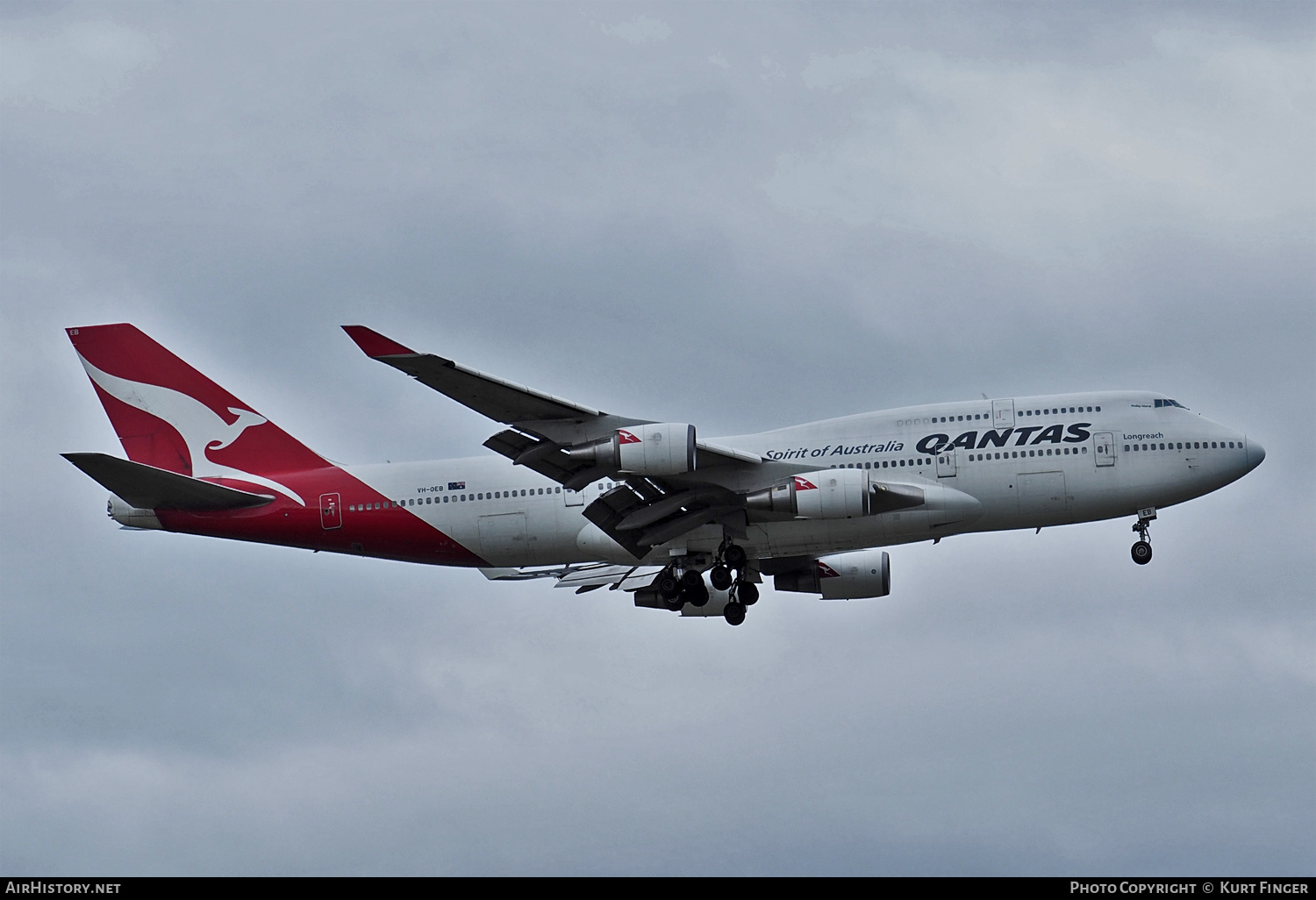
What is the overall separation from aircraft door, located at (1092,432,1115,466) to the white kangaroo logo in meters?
24.2

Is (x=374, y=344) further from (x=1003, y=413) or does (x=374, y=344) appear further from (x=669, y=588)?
(x=1003, y=413)

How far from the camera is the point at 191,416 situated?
51.5 m

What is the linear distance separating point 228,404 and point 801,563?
18111 millimetres

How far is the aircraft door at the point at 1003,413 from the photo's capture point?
46.0m

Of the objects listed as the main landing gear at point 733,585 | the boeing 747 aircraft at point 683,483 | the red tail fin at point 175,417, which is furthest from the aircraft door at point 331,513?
the main landing gear at point 733,585

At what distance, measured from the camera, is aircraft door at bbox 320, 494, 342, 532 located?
4856 cm

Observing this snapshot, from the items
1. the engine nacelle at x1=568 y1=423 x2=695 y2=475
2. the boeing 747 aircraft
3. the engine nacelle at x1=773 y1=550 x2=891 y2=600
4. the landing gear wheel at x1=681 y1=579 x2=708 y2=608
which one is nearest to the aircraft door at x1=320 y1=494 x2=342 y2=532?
the boeing 747 aircraft

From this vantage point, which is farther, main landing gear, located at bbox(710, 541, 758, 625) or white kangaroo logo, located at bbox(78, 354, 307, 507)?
white kangaroo logo, located at bbox(78, 354, 307, 507)

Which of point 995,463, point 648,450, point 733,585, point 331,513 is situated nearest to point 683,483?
point 648,450

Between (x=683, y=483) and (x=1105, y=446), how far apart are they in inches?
449

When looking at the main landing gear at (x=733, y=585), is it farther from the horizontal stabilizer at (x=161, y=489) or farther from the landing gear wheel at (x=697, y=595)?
the horizontal stabilizer at (x=161, y=489)

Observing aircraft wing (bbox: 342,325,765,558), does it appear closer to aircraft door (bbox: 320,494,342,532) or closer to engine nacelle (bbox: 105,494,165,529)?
aircraft door (bbox: 320,494,342,532)

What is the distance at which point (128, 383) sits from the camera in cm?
5216
